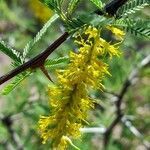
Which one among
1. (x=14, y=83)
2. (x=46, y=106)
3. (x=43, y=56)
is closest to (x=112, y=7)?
(x=43, y=56)

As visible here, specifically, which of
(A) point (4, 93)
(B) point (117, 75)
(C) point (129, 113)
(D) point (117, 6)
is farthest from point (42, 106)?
(D) point (117, 6)

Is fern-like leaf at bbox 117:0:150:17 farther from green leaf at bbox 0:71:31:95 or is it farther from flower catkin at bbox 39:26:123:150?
green leaf at bbox 0:71:31:95

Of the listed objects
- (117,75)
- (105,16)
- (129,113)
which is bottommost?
(129,113)

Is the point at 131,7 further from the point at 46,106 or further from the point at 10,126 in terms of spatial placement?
the point at 10,126

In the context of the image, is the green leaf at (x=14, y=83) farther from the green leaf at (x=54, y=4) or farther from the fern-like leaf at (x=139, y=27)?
the fern-like leaf at (x=139, y=27)

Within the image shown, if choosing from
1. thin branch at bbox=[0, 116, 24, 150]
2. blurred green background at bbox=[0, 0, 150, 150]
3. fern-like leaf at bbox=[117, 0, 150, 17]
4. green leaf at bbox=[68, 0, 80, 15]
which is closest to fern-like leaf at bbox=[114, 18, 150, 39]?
fern-like leaf at bbox=[117, 0, 150, 17]

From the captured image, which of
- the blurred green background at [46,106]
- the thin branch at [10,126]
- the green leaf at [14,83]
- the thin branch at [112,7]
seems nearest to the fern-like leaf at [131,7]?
the thin branch at [112,7]

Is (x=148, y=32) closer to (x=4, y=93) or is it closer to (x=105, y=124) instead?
(x=4, y=93)
